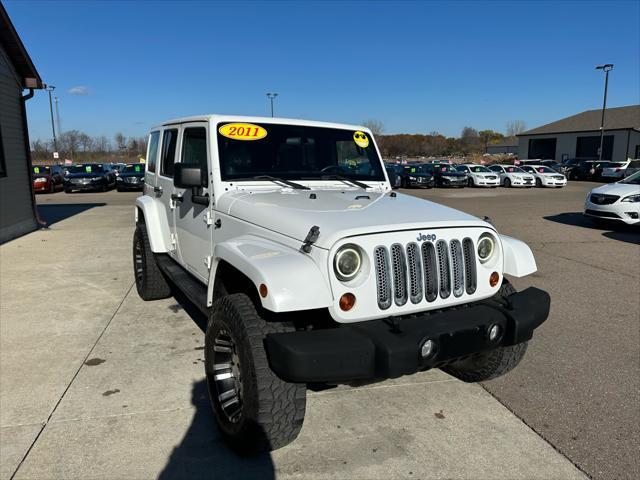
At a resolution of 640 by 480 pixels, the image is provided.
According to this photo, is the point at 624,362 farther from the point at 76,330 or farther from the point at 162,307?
the point at 76,330

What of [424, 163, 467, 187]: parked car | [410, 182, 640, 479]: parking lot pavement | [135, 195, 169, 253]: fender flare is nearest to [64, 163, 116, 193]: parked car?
[424, 163, 467, 187]: parked car

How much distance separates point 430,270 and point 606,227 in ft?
37.1

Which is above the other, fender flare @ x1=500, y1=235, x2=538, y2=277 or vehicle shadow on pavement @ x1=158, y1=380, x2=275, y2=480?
fender flare @ x1=500, y1=235, x2=538, y2=277

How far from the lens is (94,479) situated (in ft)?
8.66

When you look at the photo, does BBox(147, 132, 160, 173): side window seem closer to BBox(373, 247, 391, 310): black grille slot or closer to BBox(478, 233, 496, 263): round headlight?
BBox(373, 247, 391, 310): black grille slot

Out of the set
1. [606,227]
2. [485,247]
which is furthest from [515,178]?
[485,247]

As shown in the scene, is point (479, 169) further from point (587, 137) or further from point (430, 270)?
point (587, 137)

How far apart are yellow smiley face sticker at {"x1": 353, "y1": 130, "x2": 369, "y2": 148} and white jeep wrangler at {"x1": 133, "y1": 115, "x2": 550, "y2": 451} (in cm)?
73

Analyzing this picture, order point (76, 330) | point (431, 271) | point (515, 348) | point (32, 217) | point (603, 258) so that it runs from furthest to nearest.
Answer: point (32, 217) < point (603, 258) < point (76, 330) < point (515, 348) < point (431, 271)

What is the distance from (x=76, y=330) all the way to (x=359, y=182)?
10.6 ft

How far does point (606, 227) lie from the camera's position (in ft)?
39.5

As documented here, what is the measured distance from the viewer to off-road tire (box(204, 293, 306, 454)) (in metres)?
2.55

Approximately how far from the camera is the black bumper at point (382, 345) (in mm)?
2346

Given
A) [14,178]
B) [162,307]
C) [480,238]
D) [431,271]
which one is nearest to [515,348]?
[480,238]
